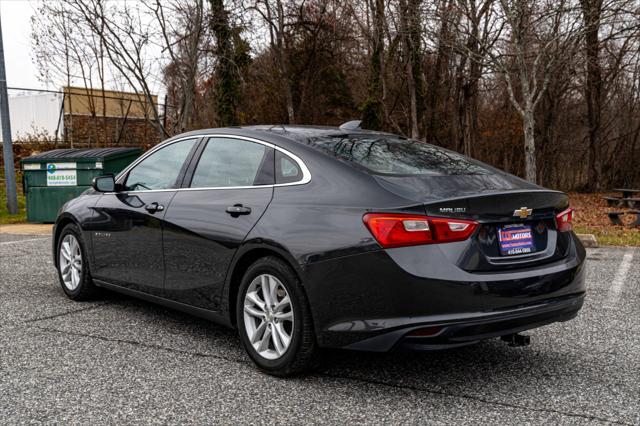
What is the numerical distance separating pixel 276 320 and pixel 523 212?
155 cm

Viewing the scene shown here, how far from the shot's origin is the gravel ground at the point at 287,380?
11.1ft

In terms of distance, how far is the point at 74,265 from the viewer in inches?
239

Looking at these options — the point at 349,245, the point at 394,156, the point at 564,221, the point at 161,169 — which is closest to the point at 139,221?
the point at 161,169

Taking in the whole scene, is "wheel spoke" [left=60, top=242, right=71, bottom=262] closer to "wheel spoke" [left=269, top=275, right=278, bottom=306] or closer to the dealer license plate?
"wheel spoke" [left=269, top=275, right=278, bottom=306]

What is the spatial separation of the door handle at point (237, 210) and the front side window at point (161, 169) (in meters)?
0.88

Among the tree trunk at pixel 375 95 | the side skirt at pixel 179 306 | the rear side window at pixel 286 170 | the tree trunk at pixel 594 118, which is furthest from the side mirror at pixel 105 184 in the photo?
the tree trunk at pixel 594 118

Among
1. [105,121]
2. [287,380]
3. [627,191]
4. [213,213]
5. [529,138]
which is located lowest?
[287,380]

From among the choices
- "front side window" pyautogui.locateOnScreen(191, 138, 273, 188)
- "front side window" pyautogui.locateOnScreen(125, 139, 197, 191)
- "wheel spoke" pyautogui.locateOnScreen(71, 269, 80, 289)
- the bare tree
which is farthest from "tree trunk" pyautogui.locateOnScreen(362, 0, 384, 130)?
"front side window" pyautogui.locateOnScreen(191, 138, 273, 188)

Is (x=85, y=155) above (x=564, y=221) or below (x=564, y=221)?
above

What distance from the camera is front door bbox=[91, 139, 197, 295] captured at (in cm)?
490

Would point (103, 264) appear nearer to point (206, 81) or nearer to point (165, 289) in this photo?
point (165, 289)

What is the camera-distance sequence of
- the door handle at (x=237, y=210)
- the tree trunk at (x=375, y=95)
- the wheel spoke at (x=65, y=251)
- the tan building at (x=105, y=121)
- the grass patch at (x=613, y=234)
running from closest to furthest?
1. the door handle at (x=237, y=210)
2. the wheel spoke at (x=65, y=251)
3. the grass patch at (x=613, y=234)
4. the tree trunk at (x=375, y=95)
5. the tan building at (x=105, y=121)

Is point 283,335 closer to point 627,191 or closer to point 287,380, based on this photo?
point 287,380

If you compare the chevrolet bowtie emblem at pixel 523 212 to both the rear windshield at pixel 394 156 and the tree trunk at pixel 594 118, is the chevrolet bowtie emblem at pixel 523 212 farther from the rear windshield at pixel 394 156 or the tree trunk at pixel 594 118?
the tree trunk at pixel 594 118
